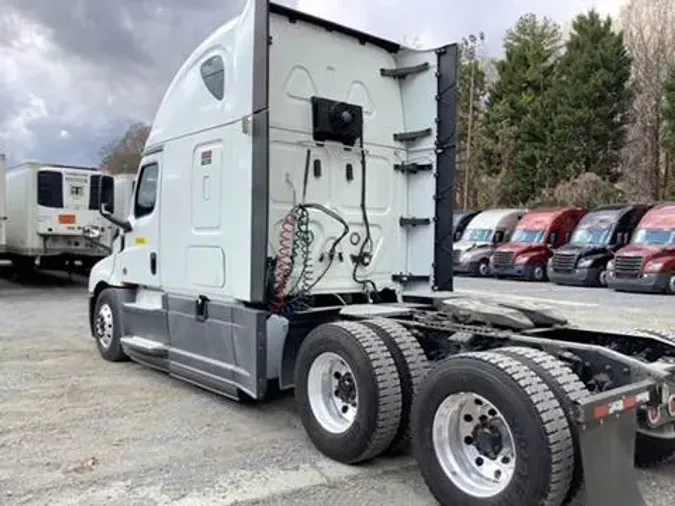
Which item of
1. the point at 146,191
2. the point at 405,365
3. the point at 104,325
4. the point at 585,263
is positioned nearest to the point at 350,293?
the point at 405,365

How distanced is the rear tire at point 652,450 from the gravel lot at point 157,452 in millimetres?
81

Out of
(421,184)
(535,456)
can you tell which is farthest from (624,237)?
(535,456)

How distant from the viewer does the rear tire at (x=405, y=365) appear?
4.33 m

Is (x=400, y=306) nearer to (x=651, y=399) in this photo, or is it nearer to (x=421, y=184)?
(x=421, y=184)

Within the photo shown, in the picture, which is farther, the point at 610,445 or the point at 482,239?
the point at 482,239

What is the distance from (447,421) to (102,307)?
5214mm

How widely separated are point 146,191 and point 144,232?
0.43m

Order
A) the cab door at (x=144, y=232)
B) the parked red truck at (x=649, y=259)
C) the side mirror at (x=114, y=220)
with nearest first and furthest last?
the cab door at (x=144, y=232) → the side mirror at (x=114, y=220) → the parked red truck at (x=649, y=259)

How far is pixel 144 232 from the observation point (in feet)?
23.0

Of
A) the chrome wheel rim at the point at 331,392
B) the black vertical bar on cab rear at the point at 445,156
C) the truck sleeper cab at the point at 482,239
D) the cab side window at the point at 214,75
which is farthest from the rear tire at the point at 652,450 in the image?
the truck sleeper cab at the point at 482,239

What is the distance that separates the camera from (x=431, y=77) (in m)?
6.34

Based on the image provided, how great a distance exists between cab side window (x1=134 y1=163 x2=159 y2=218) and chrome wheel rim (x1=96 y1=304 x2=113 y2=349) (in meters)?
1.28

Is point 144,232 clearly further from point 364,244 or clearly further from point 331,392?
point 331,392

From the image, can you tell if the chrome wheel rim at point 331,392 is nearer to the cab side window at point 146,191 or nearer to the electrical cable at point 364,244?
the electrical cable at point 364,244
